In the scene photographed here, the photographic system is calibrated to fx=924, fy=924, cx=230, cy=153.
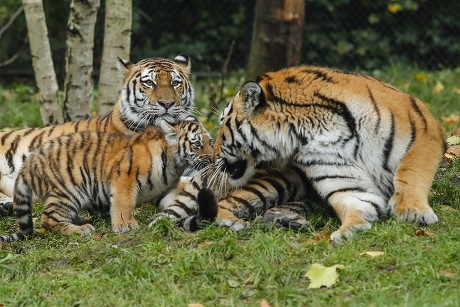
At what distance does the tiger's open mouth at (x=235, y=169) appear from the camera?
627cm

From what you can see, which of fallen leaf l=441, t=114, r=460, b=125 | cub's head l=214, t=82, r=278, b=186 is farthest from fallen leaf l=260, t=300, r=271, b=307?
fallen leaf l=441, t=114, r=460, b=125

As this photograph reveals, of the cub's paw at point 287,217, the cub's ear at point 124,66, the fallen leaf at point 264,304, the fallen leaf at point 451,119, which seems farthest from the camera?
the fallen leaf at point 451,119

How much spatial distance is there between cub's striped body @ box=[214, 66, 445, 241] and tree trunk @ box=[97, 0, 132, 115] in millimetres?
2785

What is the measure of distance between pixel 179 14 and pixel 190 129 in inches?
343

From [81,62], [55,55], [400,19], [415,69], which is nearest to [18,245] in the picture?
[81,62]

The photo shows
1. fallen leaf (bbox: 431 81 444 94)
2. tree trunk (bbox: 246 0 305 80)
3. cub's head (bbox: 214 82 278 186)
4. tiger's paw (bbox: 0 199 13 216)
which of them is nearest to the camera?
cub's head (bbox: 214 82 278 186)

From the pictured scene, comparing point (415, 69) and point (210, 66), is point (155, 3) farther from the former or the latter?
point (415, 69)

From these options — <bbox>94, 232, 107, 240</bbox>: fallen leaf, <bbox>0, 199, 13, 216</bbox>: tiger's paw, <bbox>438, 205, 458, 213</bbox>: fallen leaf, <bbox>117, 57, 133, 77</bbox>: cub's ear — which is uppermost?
<bbox>117, 57, 133, 77</bbox>: cub's ear

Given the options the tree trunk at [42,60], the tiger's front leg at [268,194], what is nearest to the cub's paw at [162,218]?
the tiger's front leg at [268,194]

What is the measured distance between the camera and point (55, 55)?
1471 centimetres

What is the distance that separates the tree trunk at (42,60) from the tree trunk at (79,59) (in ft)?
0.55

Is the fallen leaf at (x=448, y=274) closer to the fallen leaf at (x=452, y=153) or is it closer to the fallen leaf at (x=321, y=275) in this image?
the fallen leaf at (x=321, y=275)

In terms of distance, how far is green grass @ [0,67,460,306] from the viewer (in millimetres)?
4754

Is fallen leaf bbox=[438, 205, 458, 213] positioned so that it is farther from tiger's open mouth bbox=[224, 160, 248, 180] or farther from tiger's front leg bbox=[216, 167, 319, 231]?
tiger's open mouth bbox=[224, 160, 248, 180]
